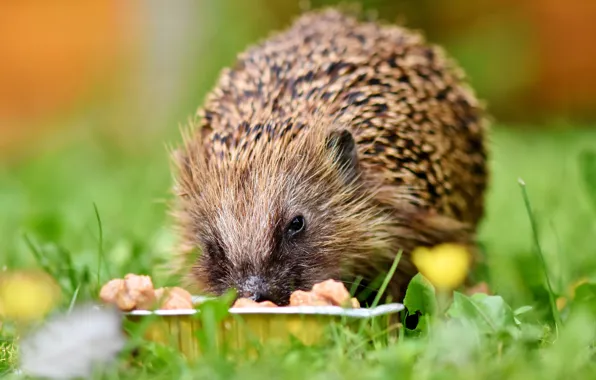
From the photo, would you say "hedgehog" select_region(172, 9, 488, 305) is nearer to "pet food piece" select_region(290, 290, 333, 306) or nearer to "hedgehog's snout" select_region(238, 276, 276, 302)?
"hedgehog's snout" select_region(238, 276, 276, 302)

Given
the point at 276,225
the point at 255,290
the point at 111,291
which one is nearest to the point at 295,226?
the point at 276,225

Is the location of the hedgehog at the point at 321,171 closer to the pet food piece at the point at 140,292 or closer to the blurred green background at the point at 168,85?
the pet food piece at the point at 140,292

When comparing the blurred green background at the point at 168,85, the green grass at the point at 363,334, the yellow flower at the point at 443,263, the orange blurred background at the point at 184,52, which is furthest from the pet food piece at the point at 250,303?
the orange blurred background at the point at 184,52

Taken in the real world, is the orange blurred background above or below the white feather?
above

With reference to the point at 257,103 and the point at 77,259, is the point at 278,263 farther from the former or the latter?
the point at 77,259

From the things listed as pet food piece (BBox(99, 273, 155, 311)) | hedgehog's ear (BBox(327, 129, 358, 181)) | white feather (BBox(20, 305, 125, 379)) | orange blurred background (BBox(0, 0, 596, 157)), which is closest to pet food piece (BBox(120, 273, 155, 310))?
pet food piece (BBox(99, 273, 155, 311))

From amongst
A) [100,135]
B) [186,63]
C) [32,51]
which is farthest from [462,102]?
[32,51]

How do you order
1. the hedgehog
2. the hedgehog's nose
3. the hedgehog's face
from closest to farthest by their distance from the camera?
the hedgehog's nose < the hedgehog's face < the hedgehog
